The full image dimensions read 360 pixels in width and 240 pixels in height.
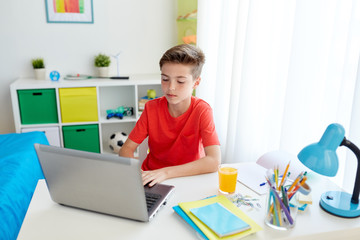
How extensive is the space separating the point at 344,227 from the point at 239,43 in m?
1.52

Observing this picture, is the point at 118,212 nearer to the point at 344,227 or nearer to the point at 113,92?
the point at 344,227

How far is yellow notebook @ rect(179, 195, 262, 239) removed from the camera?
2.80 feet

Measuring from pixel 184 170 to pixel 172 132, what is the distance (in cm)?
36

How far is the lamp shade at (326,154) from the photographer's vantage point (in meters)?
0.88

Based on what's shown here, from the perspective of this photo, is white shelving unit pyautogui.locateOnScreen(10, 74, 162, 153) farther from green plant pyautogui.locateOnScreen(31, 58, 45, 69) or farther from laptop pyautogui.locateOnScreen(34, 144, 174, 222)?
laptop pyautogui.locateOnScreen(34, 144, 174, 222)

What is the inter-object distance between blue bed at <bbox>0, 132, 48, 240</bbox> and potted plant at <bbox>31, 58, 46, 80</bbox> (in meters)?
0.91

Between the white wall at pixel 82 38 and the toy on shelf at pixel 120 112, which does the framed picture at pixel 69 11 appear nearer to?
the white wall at pixel 82 38

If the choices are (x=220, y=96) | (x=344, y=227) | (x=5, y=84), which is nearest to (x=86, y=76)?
Answer: (x=5, y=84)

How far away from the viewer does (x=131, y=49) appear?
3287mm

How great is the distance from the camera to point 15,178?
169 cm

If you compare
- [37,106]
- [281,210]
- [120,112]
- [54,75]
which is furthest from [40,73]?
[281,210]

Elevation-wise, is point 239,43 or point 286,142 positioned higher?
point 239,43

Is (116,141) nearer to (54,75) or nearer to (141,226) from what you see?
(54,75)

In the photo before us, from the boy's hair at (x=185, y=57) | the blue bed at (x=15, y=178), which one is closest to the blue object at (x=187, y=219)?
the boy's hair at (x=185, y=57)
